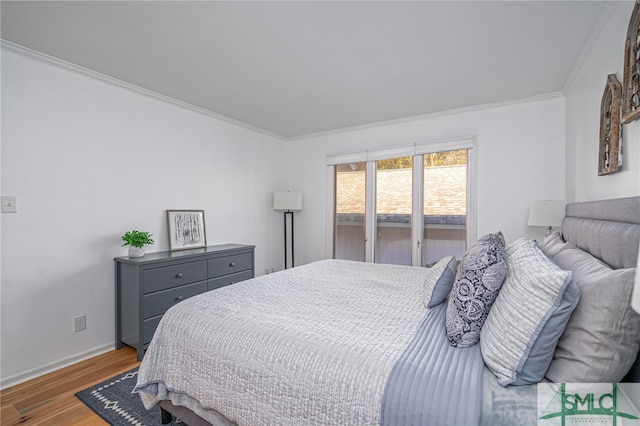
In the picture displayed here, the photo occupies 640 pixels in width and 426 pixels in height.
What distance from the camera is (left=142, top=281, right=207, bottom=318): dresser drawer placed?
2.69 metres

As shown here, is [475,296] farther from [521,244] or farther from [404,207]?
[404,207]

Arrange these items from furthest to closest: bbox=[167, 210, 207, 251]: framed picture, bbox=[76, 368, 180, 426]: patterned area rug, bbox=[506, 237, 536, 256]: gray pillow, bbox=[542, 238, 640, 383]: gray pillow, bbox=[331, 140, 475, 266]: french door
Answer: bbox=[331, 140, 475, 266]: french door → bbox=[167, 210, 207, 251]: framed picture → bbox=[76, 368, 180, 426]: patterned area rug → bbox=[506, 237, 536, 256]: gray pillow → bbox=[542, 238, 640, 383]: gray pillow

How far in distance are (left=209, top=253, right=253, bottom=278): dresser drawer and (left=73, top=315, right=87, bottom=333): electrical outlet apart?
1105 millimetres

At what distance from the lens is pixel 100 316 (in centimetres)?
280

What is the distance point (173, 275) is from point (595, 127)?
3.69 m

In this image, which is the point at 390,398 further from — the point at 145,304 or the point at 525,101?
the point at 525,101

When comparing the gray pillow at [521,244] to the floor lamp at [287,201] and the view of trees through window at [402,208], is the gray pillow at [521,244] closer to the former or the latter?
the view of trees through window at [402,208]

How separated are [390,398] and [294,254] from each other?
4.09 meters

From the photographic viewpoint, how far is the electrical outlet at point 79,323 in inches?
104

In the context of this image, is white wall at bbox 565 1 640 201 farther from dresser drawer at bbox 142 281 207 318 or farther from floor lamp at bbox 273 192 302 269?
dresser drawer at bbox 142 281 207 318

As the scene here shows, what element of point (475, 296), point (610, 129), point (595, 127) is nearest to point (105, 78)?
point (475, 296)

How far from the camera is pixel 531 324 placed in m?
1.01

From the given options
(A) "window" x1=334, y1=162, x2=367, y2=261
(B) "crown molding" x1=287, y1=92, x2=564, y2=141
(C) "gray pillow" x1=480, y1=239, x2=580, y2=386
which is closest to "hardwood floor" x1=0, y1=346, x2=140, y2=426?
(C) "gray pillow" x1=480, y1=239, x2=580, y2=386

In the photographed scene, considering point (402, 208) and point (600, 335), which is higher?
point (402, 208)
